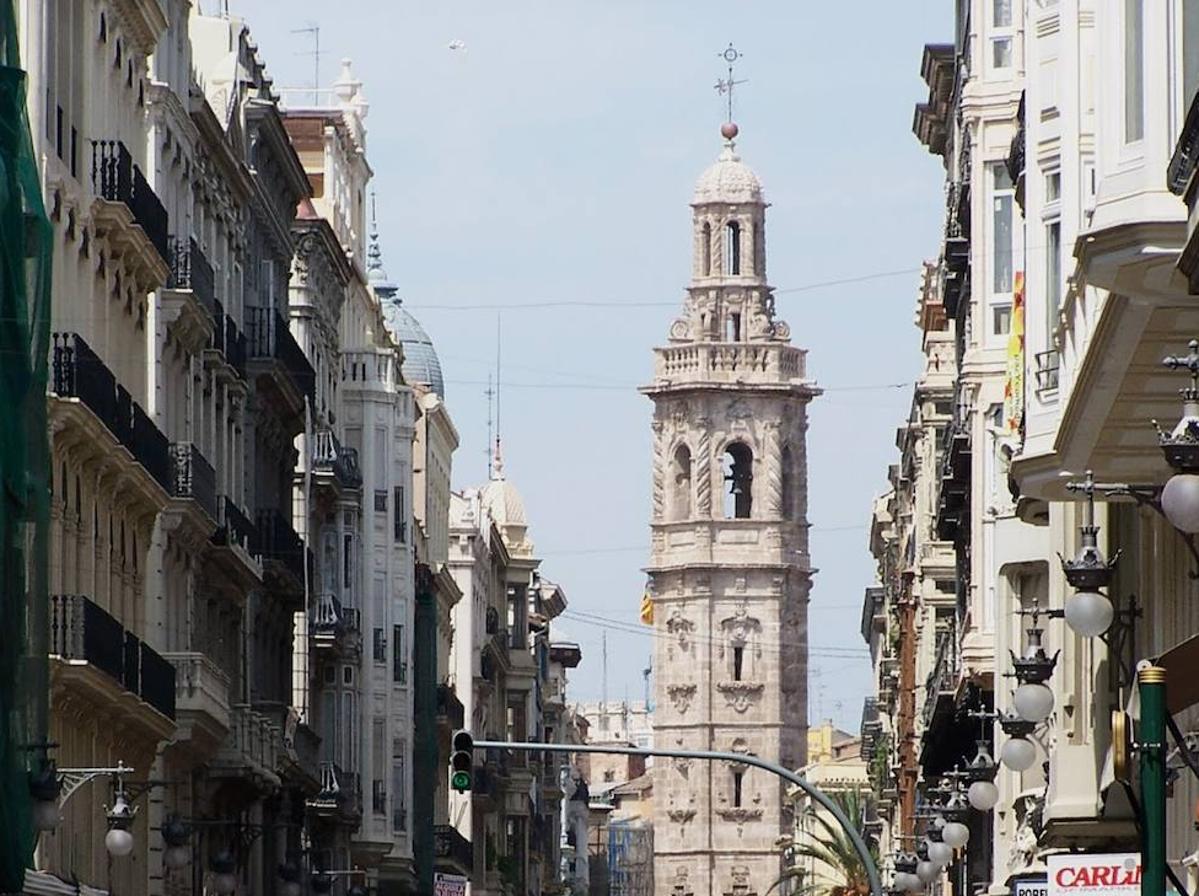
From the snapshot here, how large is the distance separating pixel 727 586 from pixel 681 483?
5071mm

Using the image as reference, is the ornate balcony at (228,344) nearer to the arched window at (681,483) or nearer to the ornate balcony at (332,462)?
the ornate balcony at (332,462)

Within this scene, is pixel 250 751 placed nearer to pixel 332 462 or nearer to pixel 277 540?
pixel 277 540

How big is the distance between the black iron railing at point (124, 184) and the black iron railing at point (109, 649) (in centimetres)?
542

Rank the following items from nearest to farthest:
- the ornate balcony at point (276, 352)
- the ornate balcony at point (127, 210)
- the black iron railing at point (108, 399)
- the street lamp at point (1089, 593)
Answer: the street lamp at point (1089, 593), the black iron railing at point (108, 399), the ornate balcony at point (127, 210), the ornate balcony at point (276, 352)

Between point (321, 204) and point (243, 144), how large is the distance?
62.1 feet

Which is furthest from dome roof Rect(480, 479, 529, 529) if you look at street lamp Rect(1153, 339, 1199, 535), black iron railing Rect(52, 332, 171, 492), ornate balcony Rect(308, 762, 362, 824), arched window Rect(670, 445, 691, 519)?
street lamp Rect(1153, 339, 1199, 535)

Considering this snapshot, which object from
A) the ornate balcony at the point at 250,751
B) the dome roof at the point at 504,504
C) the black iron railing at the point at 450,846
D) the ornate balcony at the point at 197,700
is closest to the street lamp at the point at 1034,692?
the ornate balcony at the point at 197,700

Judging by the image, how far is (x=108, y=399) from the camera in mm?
52250

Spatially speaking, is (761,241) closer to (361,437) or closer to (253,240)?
(361,437)

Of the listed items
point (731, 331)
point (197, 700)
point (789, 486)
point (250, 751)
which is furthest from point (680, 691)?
point (197, 700)

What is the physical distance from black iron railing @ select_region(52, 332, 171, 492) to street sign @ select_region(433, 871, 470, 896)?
5147 centimetres

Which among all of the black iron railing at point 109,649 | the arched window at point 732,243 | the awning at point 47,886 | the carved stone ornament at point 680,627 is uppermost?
the arched window at point 732,243

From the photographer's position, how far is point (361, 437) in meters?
97.5

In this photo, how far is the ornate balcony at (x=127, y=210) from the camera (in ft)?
174
